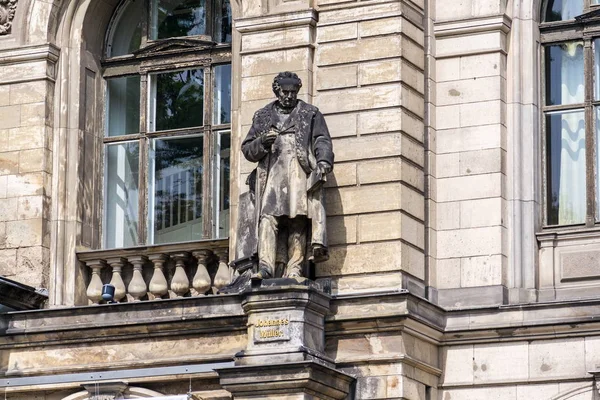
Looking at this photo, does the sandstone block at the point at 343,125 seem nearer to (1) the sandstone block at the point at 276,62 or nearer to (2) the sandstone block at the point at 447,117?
(1) the sandstone block at the point at 276,62

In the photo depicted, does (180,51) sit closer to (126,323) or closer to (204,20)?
(204,20)

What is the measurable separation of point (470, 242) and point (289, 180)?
7.03 ft

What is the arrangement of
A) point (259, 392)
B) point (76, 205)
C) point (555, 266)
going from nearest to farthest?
point (259, 392), point (555, 266), point (76, 205)

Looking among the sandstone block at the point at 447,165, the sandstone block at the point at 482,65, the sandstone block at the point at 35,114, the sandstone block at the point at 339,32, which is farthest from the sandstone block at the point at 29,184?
the sandstone block at the point at 482,65

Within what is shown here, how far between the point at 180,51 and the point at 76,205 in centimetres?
224

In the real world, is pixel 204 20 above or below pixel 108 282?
above

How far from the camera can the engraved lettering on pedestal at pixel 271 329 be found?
20875 millimetres

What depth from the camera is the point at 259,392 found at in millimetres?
20781

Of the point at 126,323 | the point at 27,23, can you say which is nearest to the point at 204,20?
the point at 27,23

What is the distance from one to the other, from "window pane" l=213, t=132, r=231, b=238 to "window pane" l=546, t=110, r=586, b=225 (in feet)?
12.1

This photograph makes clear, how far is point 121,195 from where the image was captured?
79.7 feet

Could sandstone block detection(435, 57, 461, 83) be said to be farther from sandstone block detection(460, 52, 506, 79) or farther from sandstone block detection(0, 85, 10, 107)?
sandstone block detection(0, 85, 10, 107)

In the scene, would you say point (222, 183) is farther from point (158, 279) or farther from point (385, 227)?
point (385, 227)

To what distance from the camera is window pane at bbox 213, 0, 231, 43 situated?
2406cm
